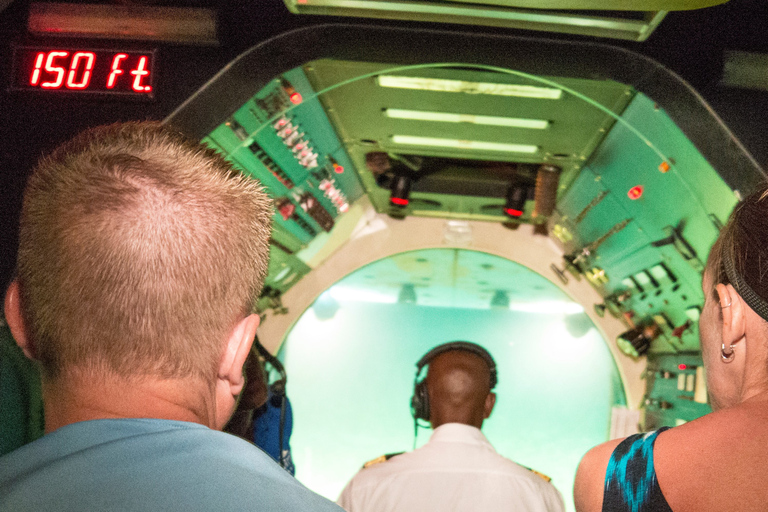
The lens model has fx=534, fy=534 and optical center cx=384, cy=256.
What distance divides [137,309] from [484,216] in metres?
4.11

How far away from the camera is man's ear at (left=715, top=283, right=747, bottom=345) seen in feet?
3.35

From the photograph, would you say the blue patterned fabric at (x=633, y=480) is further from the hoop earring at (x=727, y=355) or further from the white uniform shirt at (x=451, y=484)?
the white uniform shirt at (x=451, y=484)

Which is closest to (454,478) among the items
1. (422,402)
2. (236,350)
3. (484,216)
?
(422,402)

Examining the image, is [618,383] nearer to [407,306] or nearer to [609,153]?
[407,306]

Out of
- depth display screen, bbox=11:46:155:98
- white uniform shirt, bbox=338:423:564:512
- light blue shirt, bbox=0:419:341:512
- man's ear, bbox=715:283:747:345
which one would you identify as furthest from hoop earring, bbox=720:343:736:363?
depth display screen, bbox=11:46:155:98

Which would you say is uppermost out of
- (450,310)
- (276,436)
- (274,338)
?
(450,310)

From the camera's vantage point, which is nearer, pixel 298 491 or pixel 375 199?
pixel 298 491

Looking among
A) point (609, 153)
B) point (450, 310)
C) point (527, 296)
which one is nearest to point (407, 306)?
point (450, 310)

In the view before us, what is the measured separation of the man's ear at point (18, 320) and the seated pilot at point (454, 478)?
1.63 meters

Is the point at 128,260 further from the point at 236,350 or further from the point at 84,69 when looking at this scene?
the point at 84,69

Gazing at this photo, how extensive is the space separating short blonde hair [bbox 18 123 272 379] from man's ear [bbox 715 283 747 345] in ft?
3.04

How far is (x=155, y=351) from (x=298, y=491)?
0.91 feet

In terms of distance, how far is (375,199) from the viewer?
4.55m

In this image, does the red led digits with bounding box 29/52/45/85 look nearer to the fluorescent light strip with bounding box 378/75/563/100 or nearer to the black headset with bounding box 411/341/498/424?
the fluorescent light strip with bounding box 378/75/563/100
